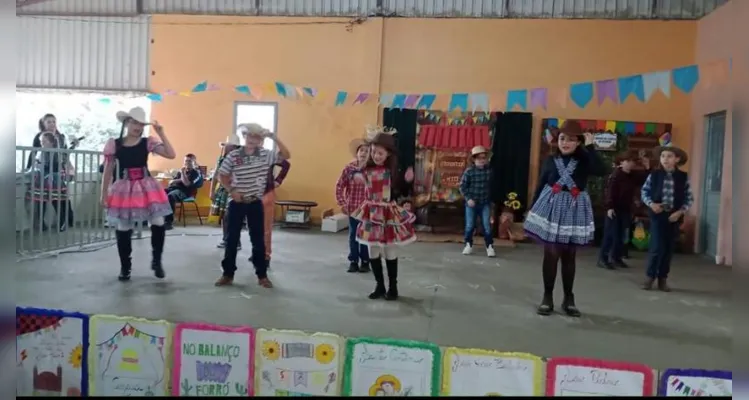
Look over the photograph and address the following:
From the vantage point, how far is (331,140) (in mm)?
9172

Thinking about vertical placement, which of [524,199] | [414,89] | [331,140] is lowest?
[524,199]

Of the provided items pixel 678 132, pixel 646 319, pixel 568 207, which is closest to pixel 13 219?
Result: pixel 568 207

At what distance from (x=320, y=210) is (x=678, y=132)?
16.9 ft

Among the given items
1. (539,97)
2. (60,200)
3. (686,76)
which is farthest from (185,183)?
(686,76)

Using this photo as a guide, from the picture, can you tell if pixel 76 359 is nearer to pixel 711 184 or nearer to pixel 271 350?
pixel 271 350

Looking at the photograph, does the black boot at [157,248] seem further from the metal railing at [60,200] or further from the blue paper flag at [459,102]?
the blue paper flag at [459,102]

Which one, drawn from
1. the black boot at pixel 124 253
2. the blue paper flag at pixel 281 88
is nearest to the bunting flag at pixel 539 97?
the blue paper flag at pixel 281 88

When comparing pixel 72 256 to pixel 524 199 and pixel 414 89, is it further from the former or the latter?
pixel 524 199

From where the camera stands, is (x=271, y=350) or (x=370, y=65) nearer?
(x=271, y=350)

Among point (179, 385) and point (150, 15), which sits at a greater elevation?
point (150, 15)

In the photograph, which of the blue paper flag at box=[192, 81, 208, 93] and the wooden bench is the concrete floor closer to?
the wooden bench

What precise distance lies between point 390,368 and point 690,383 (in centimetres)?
119

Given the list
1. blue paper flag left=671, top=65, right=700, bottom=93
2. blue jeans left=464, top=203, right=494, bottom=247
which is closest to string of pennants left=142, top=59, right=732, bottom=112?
blue jeans left=464, top=203, right=494, bottom=247

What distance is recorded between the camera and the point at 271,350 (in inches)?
104
